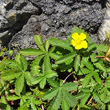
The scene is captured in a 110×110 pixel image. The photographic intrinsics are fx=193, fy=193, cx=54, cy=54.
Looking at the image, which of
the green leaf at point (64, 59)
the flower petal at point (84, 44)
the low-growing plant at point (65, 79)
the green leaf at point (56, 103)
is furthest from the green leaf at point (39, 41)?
the green leaf at point (56, 103)

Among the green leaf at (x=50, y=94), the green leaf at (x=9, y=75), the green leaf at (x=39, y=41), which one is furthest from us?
the green leaf at (x=39, y=41)

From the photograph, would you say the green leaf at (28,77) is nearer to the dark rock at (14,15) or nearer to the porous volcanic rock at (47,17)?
the porous volcanic rock at (47,17)

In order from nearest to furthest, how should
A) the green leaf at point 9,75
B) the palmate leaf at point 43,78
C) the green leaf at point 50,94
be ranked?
the green leaf at point 50,94 → the palmate leaf at point 43,78 → the green leaf at point 9,75

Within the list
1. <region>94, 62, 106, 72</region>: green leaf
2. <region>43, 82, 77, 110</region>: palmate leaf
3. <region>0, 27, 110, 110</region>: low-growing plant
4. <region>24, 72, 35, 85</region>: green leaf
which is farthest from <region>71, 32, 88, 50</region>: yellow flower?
<region>24, 72, 35, 85</region>: green leaf

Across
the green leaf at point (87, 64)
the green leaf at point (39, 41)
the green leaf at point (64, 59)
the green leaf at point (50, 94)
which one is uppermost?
the green leaf at point (39, 41)

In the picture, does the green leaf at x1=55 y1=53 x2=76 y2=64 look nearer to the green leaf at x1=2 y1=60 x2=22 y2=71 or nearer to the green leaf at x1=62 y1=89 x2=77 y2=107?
the green leaf at x1=62 y1=89 x2=77 y2=107

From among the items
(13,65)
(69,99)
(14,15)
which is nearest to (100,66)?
(69,99)

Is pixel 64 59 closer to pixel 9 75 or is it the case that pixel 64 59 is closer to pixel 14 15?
pixel 9 75

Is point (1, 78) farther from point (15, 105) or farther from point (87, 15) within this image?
point (87, 15)
